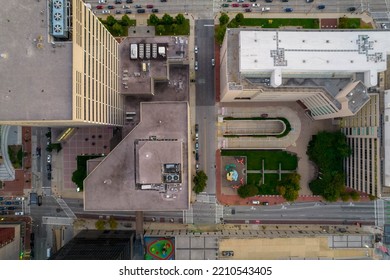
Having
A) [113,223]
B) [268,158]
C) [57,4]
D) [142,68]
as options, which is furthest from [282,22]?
[113,223]

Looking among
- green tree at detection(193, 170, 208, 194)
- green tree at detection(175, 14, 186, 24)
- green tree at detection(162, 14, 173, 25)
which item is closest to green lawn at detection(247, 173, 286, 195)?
green tree at detection(193, 170, 208, 194)

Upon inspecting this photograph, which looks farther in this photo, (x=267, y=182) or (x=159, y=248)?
(x=267, y=182)

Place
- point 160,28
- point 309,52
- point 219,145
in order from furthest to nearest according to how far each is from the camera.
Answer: point 219,145, point 160,28, point 309,52

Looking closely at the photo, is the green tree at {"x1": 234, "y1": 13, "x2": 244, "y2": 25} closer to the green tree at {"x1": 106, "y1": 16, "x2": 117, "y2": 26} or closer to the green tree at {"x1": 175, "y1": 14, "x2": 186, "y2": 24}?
the green tree at {"x1": 175, "y1": 14, "x2": 186, "y2": 24}

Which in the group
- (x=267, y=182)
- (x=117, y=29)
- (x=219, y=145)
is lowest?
(x=267, y=182)

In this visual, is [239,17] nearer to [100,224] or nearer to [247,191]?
[247,191]

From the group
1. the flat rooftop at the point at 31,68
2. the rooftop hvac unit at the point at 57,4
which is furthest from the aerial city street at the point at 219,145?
the rooftop hvac unit at the point at 57,4

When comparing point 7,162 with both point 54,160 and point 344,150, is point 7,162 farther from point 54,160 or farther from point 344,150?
point 344,150

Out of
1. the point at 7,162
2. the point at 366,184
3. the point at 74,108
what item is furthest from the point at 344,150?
the point at 7,162
